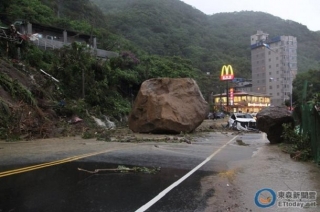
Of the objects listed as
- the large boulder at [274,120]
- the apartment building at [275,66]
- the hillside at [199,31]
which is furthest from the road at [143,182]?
the apartment building at [275,66]

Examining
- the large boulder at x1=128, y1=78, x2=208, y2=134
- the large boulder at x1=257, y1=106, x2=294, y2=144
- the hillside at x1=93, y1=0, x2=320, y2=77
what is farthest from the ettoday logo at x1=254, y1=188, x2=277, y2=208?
the hillside at x1=93, y1=0, x2=320, y2=77

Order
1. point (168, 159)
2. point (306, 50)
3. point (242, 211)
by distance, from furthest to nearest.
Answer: point (306, 50) → point (168, 159) → point (242, 211)

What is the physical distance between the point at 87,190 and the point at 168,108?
50.5 ft

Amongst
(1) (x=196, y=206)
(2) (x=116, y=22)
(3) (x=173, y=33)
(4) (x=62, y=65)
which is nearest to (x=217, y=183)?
(1) (x=196, y=206)

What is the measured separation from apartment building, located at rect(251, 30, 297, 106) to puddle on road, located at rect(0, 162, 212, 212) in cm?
9921

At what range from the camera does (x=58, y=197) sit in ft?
19.6

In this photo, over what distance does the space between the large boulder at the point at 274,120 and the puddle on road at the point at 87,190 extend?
8.69 m

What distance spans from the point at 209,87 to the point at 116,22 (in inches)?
1251

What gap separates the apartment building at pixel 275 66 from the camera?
10438 centimetres

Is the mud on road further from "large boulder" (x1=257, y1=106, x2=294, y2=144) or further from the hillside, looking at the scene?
the hillside

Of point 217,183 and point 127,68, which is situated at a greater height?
point 127,68

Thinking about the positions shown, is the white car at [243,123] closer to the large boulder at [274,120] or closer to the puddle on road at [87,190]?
the large boulder at [274,120]

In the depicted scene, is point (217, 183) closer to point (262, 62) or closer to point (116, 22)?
point (116, 22)

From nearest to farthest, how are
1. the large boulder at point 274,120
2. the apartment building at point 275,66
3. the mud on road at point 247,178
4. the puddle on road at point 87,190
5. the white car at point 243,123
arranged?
the puddle on road at point 87,190, the mud on road at point 247,178, the large boulder at point 274,120, the white car at point 243,123, the apartment building at point 275,66
